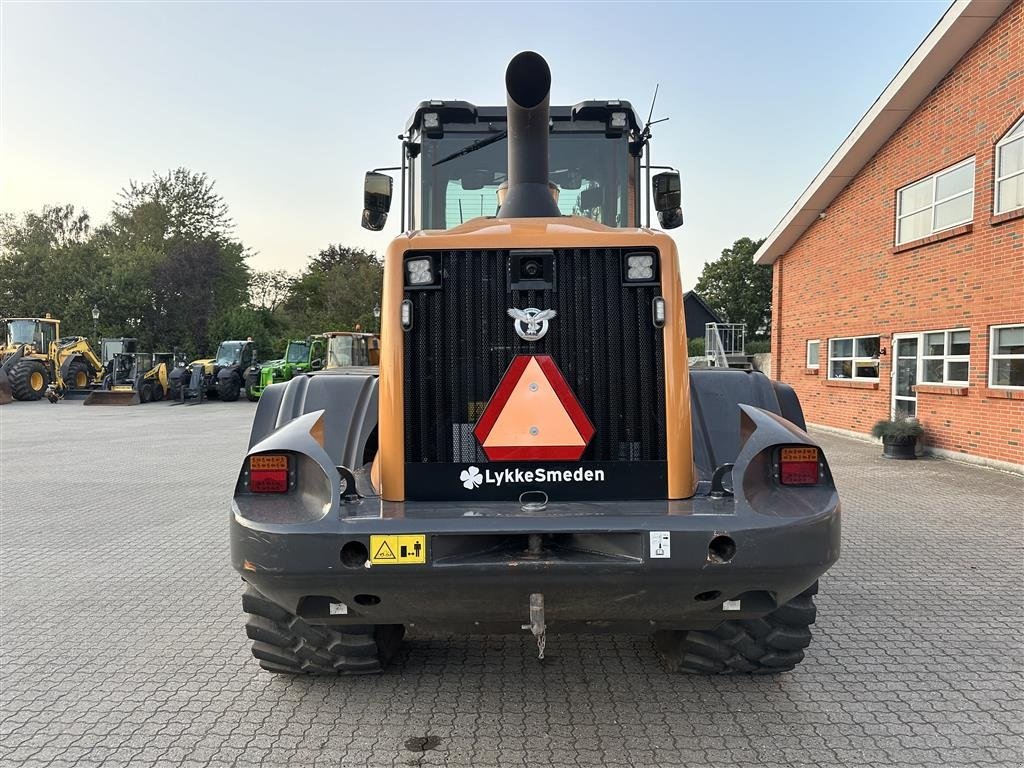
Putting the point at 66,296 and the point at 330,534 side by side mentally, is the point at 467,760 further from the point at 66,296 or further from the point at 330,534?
the point at 66,296

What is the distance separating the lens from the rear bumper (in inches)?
102

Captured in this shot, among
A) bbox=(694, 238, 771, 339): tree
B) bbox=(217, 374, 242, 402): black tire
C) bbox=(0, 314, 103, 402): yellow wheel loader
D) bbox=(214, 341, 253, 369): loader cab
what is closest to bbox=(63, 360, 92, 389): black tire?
bbox=(0, 314, 103, 402): yellow wheel loader

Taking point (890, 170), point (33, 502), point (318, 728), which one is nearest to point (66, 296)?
point (33, 502)

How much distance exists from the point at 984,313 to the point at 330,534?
10.1m

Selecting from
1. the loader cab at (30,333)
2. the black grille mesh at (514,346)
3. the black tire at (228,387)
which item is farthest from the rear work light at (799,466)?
the loader cab at (30,333)

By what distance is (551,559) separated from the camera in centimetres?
259

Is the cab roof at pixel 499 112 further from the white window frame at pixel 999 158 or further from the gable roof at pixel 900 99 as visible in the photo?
the gable roof at pixel 900 99

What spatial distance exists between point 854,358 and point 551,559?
13013mm

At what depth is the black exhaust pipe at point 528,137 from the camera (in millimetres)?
3174

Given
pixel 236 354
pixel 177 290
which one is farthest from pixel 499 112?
pixel 177 290

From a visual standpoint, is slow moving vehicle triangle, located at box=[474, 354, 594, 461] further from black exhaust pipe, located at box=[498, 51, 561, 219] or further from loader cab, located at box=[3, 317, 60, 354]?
loader cab, located at box=[3, 317, 60, 354]

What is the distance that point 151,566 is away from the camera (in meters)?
5.66

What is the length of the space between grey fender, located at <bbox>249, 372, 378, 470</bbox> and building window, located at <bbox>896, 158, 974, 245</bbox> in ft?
32.8

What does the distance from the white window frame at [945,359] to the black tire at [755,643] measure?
8475 mm
